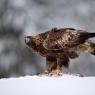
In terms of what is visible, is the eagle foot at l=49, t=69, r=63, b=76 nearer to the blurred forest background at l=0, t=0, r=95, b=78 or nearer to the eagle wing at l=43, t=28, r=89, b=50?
the eagle wing at l=43, t=28, r=89, b=50

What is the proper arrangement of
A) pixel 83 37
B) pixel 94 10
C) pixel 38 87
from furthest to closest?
pixel 94 10, pixel 83 37, pixel 38 87

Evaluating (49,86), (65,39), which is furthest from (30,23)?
(49,86)

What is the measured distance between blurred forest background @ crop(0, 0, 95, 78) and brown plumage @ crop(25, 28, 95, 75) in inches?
13.1

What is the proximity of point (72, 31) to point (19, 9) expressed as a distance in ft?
1.68

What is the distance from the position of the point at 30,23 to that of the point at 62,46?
1.53 feet

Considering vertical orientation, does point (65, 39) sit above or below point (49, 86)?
above

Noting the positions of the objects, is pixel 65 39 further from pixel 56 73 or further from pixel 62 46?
pixel 56 73

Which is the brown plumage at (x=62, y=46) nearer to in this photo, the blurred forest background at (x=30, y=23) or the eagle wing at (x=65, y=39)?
the eagle wing at (x=65, y=39)

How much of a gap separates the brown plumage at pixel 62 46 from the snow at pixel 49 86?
21 cm

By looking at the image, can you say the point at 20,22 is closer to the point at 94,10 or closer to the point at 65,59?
the point at 94,10

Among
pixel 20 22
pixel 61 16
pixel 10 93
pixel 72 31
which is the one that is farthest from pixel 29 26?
pixel 10 93

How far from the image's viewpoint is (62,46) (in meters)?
1.12

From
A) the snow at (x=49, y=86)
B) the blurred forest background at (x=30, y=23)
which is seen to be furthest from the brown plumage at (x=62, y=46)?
the blurred forest background at (x=30, y=23)

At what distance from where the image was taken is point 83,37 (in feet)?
3.70
